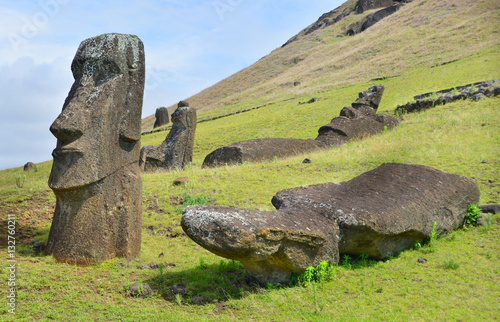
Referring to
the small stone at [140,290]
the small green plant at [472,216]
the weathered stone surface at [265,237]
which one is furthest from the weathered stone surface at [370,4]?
the small stone at [140,290]

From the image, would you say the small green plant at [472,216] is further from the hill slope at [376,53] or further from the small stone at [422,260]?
the hill slope at [376,53]

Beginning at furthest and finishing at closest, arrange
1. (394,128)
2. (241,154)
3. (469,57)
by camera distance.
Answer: (469,57) → (394,128) → (241,154)

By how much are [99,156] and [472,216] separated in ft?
27.5

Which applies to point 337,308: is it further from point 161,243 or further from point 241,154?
point 241,154

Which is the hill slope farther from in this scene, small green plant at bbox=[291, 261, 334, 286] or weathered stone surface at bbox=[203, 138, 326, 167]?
small green plant at bbox=[291, 261, 334, 286]

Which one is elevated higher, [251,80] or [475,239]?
[251,80]

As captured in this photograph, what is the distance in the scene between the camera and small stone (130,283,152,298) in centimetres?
711

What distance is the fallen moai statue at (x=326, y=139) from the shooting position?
1909cm

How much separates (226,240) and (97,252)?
324 cm

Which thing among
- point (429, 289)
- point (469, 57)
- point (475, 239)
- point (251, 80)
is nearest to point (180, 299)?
point (429, 289)

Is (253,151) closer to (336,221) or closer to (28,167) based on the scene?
(336,221)

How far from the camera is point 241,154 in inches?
736

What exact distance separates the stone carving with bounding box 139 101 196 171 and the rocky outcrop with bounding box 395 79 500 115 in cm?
1416

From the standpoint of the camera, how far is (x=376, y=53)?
197ft
